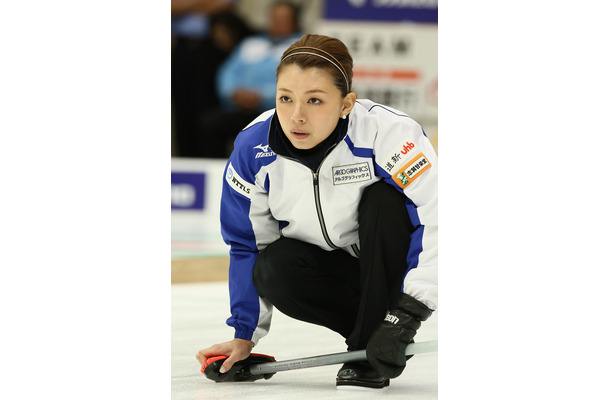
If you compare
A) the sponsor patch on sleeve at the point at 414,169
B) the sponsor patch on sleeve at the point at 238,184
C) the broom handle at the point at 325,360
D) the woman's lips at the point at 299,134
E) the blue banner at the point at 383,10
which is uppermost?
the blue banner at the point at 383,10

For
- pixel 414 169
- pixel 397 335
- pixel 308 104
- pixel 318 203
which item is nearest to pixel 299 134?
pixel 308 104

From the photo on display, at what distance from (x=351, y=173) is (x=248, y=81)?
721 millimetres

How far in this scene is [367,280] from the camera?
2006mm

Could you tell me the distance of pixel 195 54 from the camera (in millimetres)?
2240

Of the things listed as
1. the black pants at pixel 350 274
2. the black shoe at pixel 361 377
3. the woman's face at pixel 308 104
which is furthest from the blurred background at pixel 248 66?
the black shoe at pixel 361 377

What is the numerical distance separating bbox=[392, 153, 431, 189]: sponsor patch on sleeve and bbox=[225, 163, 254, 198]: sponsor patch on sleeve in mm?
361

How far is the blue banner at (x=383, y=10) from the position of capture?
6.81ft

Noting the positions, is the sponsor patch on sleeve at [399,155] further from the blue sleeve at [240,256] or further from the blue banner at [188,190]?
the blue banner at [188,190]

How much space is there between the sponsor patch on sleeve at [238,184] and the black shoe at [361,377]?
49 cm

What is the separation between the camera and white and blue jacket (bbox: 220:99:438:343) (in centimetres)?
193

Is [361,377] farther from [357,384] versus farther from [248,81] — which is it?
[248,81]
